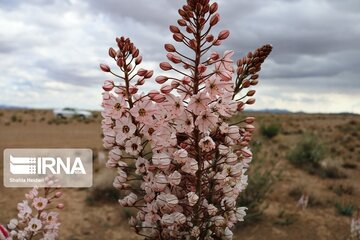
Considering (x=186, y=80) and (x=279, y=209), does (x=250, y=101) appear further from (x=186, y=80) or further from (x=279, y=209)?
(x=279, y=209)

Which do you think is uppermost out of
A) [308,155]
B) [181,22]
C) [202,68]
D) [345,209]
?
[181,22]

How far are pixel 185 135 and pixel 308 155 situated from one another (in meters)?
12.6

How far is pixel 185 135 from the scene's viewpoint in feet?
6.00

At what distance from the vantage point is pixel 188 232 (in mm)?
1895

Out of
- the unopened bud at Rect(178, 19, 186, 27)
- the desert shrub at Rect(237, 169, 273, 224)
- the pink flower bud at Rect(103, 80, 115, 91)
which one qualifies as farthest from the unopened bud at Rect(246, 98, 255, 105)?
the desert shrub at Rect(237, 169, 273, 224)

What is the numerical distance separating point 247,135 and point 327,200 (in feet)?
28.2

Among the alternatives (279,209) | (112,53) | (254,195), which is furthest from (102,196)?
(112,53)

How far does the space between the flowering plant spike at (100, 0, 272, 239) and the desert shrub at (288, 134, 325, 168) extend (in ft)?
38.5

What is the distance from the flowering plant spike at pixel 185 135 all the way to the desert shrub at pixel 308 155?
1172cm

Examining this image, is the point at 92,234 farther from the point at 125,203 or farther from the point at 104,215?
the point at 125,203

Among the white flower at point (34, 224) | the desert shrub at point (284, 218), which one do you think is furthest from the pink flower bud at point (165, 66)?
the desert shrub at point (284, 218)

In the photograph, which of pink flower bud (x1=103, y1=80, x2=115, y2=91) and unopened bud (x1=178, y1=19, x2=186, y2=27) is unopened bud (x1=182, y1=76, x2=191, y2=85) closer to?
unopened bud (x1=178, y1=19, x2=186, y2=27)

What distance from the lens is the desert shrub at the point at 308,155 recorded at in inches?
523

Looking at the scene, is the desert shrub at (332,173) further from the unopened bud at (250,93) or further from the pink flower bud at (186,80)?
Answer: the pink flower bud at (186,80)
